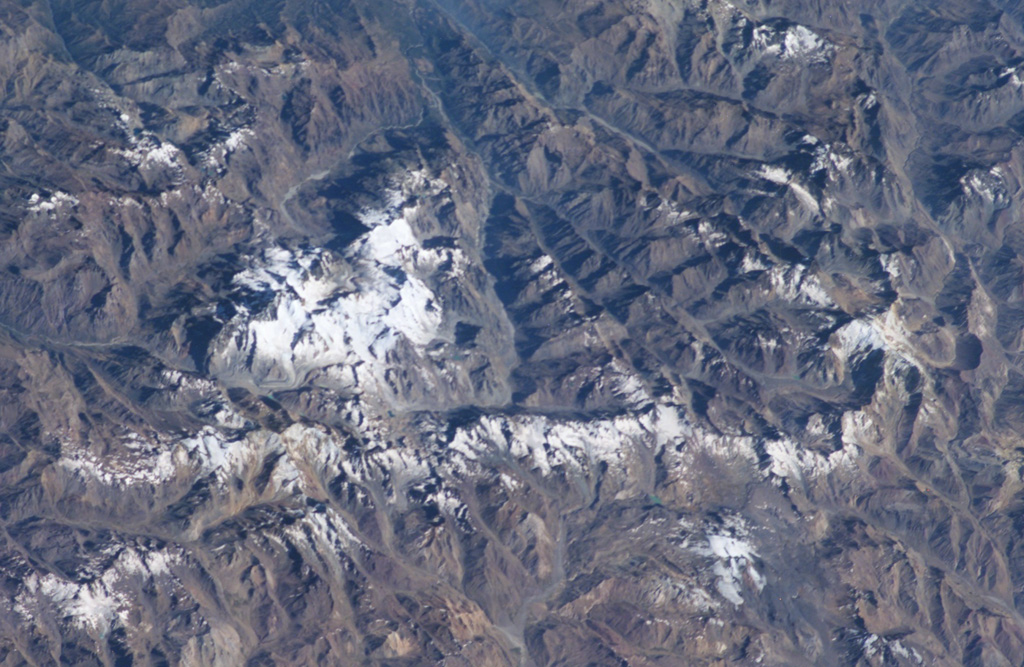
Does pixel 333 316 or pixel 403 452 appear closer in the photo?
pixel 403 452

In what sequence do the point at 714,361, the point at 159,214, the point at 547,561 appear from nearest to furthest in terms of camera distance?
1. the point at 547,561
2. the point at 159,214
3. the point at 714,361

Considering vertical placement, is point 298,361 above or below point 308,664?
Result: above

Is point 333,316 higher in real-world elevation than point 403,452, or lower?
higher

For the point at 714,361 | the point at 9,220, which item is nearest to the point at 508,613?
Answer: the point at 714,361

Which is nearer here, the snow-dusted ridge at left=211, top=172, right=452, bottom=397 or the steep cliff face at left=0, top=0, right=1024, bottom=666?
the steep cliff face at left=0, top=0, right=1024, bottom=666

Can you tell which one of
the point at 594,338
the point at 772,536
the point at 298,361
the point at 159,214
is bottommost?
the point at 772,536

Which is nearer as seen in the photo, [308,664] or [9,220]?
[308,664]

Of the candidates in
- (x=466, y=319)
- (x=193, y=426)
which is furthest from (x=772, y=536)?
(x=193, y=426)

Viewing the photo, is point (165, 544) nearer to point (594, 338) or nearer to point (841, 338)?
point (594, 338)

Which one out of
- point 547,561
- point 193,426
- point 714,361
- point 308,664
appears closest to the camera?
point 308,664

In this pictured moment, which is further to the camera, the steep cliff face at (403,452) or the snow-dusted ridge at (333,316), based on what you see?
the snow-dusted ridge at (333,316)
